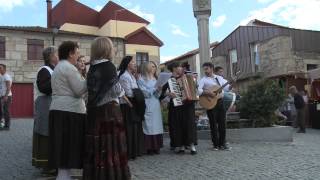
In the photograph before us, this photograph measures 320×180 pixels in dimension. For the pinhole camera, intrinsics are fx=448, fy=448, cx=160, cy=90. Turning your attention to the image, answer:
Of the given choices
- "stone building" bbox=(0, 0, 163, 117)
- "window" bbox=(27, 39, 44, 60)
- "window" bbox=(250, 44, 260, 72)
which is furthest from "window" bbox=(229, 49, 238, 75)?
"window" bbox=(27, 39, 44, 60)

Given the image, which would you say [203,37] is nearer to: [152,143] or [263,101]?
[263,101]

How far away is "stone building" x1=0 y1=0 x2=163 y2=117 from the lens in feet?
110

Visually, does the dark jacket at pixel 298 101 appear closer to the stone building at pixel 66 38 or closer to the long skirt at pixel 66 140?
the long skirt at pixel 66 140

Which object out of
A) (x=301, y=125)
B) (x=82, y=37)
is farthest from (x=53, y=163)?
(x=82, y=37)

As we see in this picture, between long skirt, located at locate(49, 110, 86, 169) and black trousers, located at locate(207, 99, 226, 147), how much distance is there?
13.9 feet

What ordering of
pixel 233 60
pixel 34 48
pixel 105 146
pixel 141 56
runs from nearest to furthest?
pixel 105 146, pixel 34 48, pixel 233 60, pixel 141 56

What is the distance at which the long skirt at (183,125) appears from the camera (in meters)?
8.84

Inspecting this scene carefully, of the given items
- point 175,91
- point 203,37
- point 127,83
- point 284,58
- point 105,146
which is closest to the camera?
point 105,146

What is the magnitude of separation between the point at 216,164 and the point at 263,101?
4322mm

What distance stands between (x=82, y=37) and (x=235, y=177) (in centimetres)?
3057

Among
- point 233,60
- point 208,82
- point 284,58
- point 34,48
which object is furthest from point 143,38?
point 208,82

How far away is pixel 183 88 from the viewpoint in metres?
8.84

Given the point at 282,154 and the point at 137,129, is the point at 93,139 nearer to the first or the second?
the point at 137,129

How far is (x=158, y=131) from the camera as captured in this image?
29.4 feet
